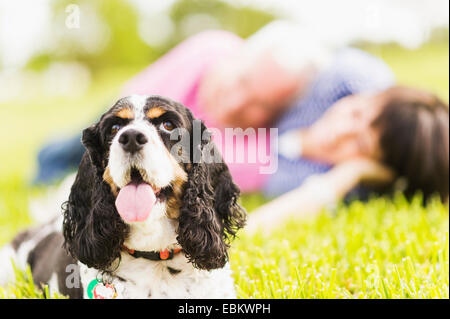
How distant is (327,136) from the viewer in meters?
5.10

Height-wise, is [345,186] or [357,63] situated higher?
[357,63]

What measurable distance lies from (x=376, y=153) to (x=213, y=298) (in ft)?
9.73

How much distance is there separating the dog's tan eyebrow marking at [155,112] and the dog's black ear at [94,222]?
360 mm

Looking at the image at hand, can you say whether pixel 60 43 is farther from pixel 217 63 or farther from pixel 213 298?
pixel 213 298

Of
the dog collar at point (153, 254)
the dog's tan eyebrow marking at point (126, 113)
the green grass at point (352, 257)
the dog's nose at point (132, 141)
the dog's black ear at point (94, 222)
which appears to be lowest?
the green grass at point (352, 257)

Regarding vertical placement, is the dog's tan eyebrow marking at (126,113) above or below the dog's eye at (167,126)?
above

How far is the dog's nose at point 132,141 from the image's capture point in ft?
6.81

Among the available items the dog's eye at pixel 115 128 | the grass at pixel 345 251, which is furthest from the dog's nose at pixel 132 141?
the grass at pixel 345 251

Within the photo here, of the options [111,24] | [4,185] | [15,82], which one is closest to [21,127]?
[15,82]

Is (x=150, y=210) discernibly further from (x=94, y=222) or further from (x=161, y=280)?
(x=161, y=280)

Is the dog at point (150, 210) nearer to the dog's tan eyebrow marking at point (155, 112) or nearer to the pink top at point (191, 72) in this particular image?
the dog's tan eyebrow marking at point (155, 112)
